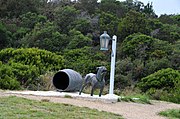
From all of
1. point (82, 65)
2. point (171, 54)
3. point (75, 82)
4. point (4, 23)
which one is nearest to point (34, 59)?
point (82, 65)

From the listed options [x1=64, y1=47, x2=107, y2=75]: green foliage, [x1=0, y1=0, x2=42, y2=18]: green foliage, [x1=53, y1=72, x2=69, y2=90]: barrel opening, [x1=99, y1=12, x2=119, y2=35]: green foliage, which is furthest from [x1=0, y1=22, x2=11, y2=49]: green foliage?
[x1=53, y1=72, x2=69, y2=90]: barrel opening

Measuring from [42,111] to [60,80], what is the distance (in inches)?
213

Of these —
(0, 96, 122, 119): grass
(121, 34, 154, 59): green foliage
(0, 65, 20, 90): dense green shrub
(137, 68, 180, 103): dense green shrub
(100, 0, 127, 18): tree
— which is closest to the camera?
(0, 96, 122, 119): grass

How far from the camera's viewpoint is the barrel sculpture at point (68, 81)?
1153cm

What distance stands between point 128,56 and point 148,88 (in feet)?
16.7

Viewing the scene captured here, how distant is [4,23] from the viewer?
24516 mm

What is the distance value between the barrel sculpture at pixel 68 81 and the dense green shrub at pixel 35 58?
9.97 ft

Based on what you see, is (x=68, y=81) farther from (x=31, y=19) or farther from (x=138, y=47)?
(x=31, y=19)

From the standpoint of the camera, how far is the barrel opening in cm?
1201

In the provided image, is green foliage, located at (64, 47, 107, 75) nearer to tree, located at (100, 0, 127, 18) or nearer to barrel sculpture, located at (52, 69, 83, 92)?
barrel sculpture, located at (52, 69, 83, 92)

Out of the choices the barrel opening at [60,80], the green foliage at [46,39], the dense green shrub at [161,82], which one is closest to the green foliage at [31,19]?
the green foliage at [46,39]

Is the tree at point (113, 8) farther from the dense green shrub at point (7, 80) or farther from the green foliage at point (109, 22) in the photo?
the dense green shrub at point (7, 80)

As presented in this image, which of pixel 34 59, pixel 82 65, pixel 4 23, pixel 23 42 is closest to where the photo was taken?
pixel 34 59

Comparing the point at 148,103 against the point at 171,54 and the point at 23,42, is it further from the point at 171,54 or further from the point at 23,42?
the point at 23,42
